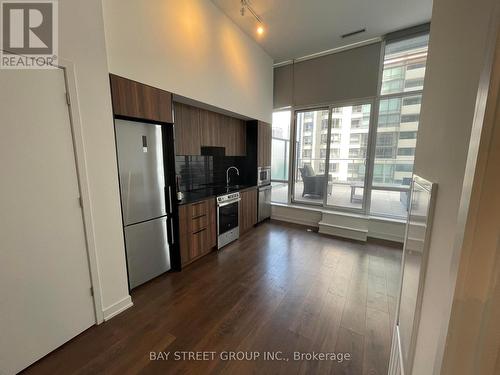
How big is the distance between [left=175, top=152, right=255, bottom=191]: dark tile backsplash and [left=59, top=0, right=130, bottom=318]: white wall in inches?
44.1

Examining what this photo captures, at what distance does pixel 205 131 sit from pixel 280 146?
2.27 meters

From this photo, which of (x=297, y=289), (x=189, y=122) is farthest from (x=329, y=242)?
(x=189, y=122)

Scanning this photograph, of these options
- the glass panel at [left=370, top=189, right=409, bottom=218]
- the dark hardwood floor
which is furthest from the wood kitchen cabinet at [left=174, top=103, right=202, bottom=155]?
the glass panel at [left=370, top=189, right=409, bottom=218]

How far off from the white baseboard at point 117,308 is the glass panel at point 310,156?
3862 millimetres

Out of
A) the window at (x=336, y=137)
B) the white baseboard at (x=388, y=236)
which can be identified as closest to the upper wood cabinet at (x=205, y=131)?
the window at (x=336, y=137)

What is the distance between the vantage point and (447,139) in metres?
0.69

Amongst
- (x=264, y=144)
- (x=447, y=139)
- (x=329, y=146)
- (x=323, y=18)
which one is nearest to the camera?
(x=447, y=139)

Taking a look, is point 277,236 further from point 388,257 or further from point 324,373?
point 324,373

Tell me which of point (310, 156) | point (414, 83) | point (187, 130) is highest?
point (414, 83)

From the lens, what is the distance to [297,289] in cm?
243

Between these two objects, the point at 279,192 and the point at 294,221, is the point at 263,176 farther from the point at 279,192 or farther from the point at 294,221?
the point at 294,221

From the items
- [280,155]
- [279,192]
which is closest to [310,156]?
[280,155]

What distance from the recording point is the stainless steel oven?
3.37m

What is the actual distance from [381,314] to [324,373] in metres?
0.97
